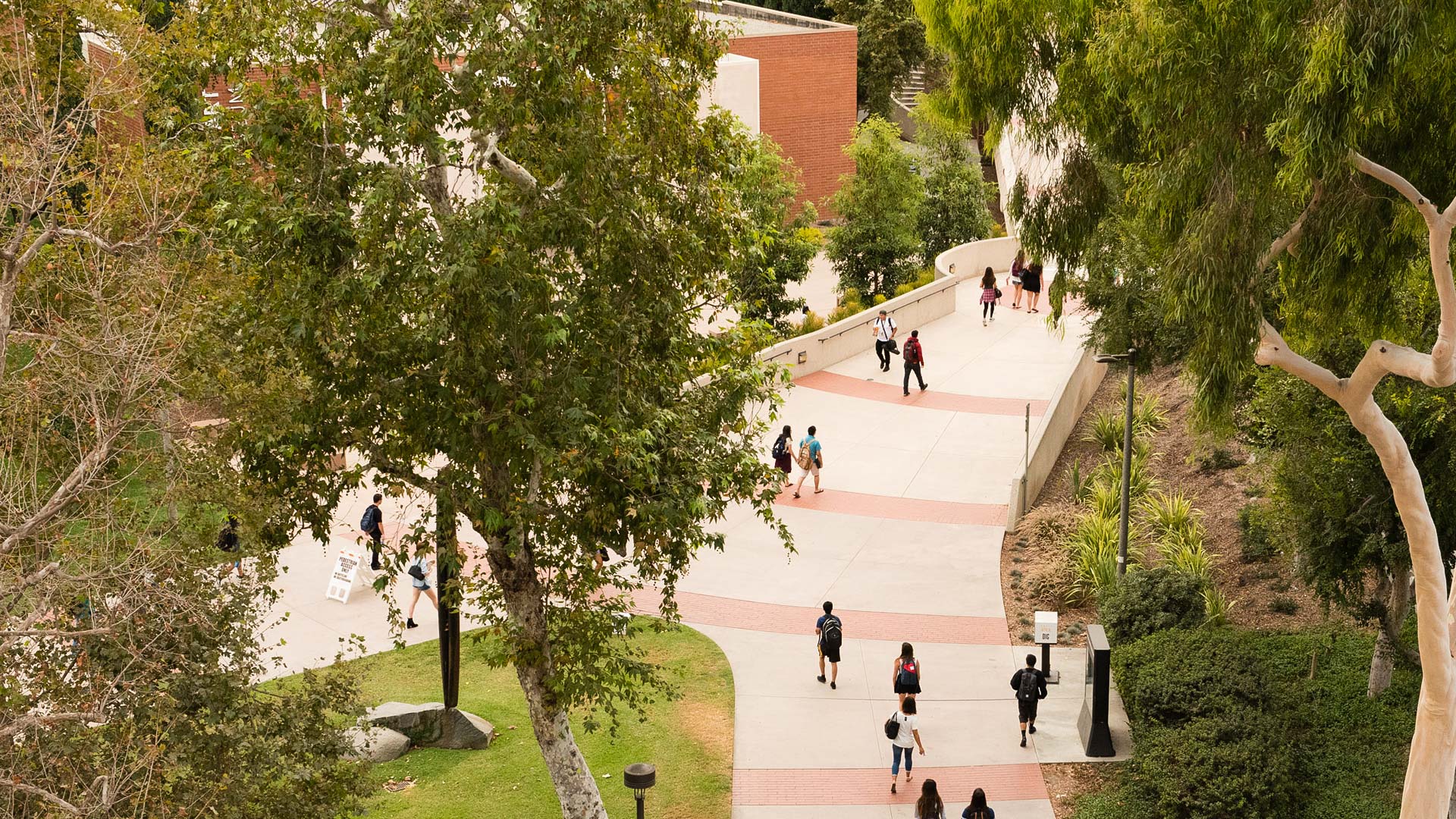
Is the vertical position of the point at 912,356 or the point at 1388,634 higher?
the point at 912,356

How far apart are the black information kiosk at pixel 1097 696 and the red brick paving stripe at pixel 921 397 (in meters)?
11.8

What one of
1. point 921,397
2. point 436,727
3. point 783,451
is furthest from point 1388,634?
point 921,397

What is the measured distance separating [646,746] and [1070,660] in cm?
582

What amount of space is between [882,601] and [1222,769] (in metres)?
6.72

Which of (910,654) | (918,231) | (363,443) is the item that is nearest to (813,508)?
(910,654)

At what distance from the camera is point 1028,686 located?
1484 centimetres

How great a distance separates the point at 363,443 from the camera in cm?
1033

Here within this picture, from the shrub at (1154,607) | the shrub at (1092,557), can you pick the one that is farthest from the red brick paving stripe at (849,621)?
the shrub at (1154,607)

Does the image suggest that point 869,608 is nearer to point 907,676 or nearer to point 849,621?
point 849,621

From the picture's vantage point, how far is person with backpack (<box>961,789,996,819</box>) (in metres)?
12.5

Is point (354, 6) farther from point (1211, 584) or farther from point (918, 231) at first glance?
point (918, 231)

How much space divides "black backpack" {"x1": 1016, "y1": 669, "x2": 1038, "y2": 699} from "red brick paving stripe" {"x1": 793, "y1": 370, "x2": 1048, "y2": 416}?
12.0m

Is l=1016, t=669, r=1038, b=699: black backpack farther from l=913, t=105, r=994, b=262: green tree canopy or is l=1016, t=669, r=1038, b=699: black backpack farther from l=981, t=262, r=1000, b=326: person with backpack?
l=913, t=105, r=994, b=262: green tree canopy

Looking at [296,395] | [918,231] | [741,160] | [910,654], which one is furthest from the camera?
[918,231]
